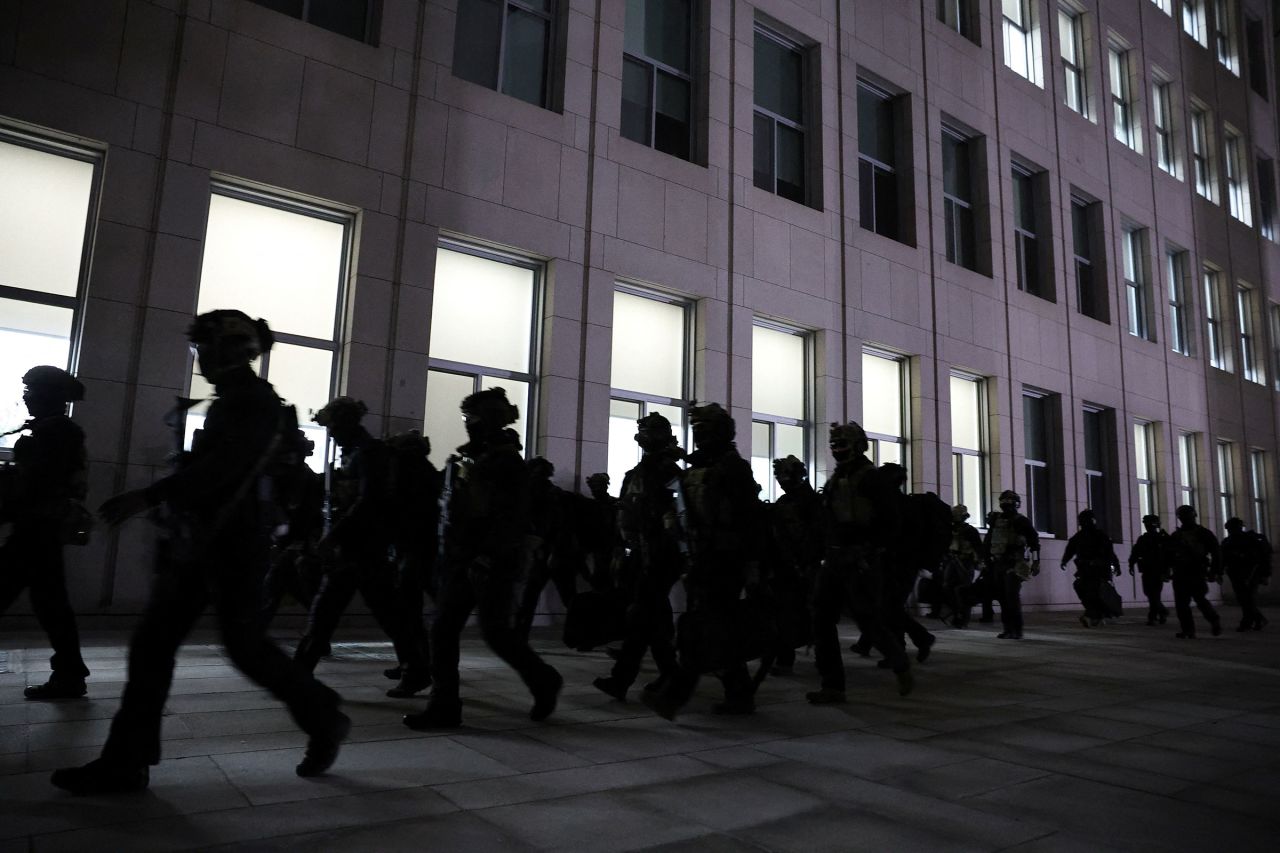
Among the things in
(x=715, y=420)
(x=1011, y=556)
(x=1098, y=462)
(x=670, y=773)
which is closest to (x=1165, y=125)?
→ (x=1098, y=462)

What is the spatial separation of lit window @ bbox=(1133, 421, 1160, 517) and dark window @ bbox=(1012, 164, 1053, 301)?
4.69 m

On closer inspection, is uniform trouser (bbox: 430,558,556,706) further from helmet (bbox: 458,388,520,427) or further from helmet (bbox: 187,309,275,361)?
helmet (bbox: 187,309,275,361)

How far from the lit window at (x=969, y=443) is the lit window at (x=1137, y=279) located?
24.0ft

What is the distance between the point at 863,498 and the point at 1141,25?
77.2 feet

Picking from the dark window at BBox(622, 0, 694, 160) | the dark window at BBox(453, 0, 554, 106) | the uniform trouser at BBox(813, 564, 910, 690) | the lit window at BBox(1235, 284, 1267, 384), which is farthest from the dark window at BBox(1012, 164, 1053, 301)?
the uniform trouser at BBox(813, 564, 910, 690)

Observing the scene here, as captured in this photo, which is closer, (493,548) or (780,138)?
(493,548)

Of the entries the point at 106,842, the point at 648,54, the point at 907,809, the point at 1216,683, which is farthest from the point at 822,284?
the point at 106,842

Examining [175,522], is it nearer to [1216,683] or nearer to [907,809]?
[907,809]

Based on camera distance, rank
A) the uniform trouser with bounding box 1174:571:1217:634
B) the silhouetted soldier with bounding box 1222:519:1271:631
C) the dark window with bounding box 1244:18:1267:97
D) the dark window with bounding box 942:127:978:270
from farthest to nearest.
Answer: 1. the dark window with bounding box 1244:18:1267:97
2. the dark window with bounding box 942:127:978:270
3. the silhouetted soldier with bounding box 1222:519:1271:631
4. the uniform trouser with bounding box 1174:571:1217:634

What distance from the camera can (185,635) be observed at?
3.53 m

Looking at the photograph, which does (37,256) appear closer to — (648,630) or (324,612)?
(324,612)

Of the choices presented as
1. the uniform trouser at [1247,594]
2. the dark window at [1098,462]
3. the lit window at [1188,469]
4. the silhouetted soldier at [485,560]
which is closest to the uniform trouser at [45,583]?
the silhouetted soldier at [485,560]

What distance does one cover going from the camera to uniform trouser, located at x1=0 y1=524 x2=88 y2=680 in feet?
16.5

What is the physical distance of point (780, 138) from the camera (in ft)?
49.8
